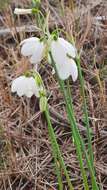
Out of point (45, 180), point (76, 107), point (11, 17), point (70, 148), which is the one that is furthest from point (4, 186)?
point (11, 17)

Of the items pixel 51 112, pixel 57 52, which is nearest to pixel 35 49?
pixel 57 52

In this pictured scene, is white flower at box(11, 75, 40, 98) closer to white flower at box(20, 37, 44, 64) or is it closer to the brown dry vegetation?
white flower at box(20, 37, 44, 64)

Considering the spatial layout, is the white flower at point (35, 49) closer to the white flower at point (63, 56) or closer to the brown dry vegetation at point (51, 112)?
the white flower at point (63, 56)

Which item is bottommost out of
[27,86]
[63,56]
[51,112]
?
[51,112]

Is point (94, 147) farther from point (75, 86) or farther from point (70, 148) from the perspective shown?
point (75, 86)

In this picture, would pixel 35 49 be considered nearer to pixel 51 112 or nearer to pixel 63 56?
pixel 63 56
